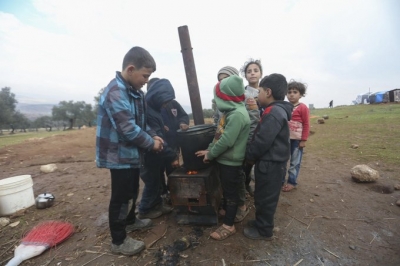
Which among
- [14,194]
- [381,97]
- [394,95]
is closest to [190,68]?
[14,194]

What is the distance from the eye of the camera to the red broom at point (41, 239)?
8.39 feet

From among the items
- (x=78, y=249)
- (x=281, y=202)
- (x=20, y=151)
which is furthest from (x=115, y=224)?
(x=20, y=151)

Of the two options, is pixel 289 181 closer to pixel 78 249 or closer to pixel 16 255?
pixel 78 249

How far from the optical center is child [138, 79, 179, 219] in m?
3.15

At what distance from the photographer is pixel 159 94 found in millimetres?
3115

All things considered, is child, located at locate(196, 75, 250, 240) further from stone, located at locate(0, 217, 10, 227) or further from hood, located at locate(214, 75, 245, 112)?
stone, located at locate(0, 217, 10, 227)

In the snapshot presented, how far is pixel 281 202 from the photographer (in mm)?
3596

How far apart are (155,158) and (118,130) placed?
1.13 m

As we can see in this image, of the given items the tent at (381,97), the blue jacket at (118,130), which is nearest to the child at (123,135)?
the blue jacket at (118,130)

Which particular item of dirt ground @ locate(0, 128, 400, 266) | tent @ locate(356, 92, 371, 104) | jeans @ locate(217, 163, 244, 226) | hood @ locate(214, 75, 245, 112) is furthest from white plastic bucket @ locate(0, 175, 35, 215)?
tent @ locate(356, 92, 371, 104)

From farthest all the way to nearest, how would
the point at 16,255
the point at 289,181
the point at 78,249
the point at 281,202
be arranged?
the point at 289,181
the point at 281,202
the point at 78,249
the point at 16,255

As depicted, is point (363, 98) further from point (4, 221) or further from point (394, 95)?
point (4, 221)

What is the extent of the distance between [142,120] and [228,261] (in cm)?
189

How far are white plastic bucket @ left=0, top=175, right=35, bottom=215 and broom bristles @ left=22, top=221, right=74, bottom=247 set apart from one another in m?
0.82
